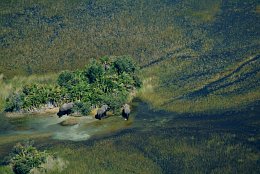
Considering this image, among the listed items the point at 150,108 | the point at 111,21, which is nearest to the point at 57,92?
the point at 150,108

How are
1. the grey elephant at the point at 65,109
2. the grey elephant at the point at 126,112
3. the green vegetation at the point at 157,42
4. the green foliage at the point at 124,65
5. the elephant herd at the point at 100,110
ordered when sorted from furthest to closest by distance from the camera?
1. the green foliage at the point at 124,65
2. the green vegetation at the point at 157,42
3. the grey elephant at the point at 65,109
4. the elephant herd at the point at 100,110
5. the grey elephant at the point at 126,112

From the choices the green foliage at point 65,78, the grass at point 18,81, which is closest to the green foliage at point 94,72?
the green foliage at point 65,78

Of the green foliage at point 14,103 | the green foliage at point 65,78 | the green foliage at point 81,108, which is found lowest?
the green foliage at point 81,108

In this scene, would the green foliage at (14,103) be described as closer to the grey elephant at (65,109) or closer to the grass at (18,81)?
the grass at (18,81)

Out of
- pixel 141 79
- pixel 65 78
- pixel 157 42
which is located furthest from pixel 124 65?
pixel 157 42

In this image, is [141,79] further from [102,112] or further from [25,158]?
[25,158]

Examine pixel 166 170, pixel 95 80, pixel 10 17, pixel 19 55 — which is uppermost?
pixel 10 17

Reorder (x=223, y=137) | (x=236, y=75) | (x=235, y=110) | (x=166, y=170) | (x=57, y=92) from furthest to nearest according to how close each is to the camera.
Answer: (x=236, y=75) → (x=57, y=92) → (x=235, y=110) → (x=223, y=137) → (x=166, y=170)

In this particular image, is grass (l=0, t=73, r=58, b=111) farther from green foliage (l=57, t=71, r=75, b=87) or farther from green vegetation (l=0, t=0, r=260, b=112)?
Result: green foliage (l=57, t=71, r=75, b=87)

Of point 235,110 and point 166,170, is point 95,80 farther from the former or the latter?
point 166,170
